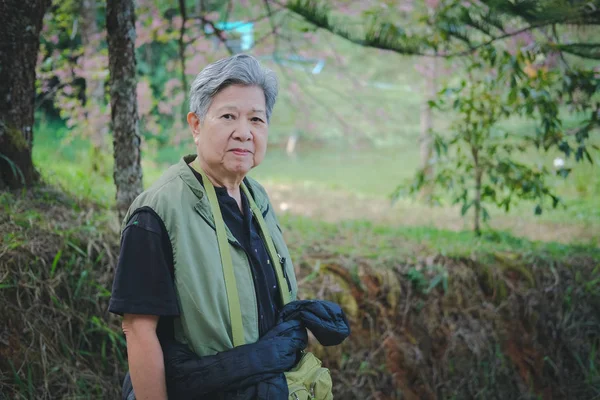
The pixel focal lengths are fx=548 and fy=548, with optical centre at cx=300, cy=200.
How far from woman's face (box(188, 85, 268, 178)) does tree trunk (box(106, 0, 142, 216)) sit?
1319 millimetres

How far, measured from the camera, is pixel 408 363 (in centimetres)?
360

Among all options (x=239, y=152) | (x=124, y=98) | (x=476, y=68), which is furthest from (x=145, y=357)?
(x=476, y=68)

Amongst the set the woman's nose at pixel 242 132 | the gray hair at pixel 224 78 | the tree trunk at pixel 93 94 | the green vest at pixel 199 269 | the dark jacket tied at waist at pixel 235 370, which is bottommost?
the dark jacket tied at waist at pixel 235 370

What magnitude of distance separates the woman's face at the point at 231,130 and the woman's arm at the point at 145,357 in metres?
0.54

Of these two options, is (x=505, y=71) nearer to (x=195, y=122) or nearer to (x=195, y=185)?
(x=195, y=122)

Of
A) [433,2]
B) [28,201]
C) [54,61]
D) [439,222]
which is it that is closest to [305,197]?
[439,222]

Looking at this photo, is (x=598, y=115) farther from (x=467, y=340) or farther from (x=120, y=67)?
(x=120, y=67)

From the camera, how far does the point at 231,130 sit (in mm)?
1783

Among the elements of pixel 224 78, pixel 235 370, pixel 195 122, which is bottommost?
pixel 235 370

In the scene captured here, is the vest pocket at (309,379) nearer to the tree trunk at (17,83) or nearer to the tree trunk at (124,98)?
the tree trunk at (124,98)

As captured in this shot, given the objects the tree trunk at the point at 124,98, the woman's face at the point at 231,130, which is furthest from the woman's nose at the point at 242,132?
the tree trunk at the point at 124,98

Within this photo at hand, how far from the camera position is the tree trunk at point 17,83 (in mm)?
3123

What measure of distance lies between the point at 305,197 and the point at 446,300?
430 cm

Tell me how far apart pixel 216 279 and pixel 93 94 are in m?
5.16
